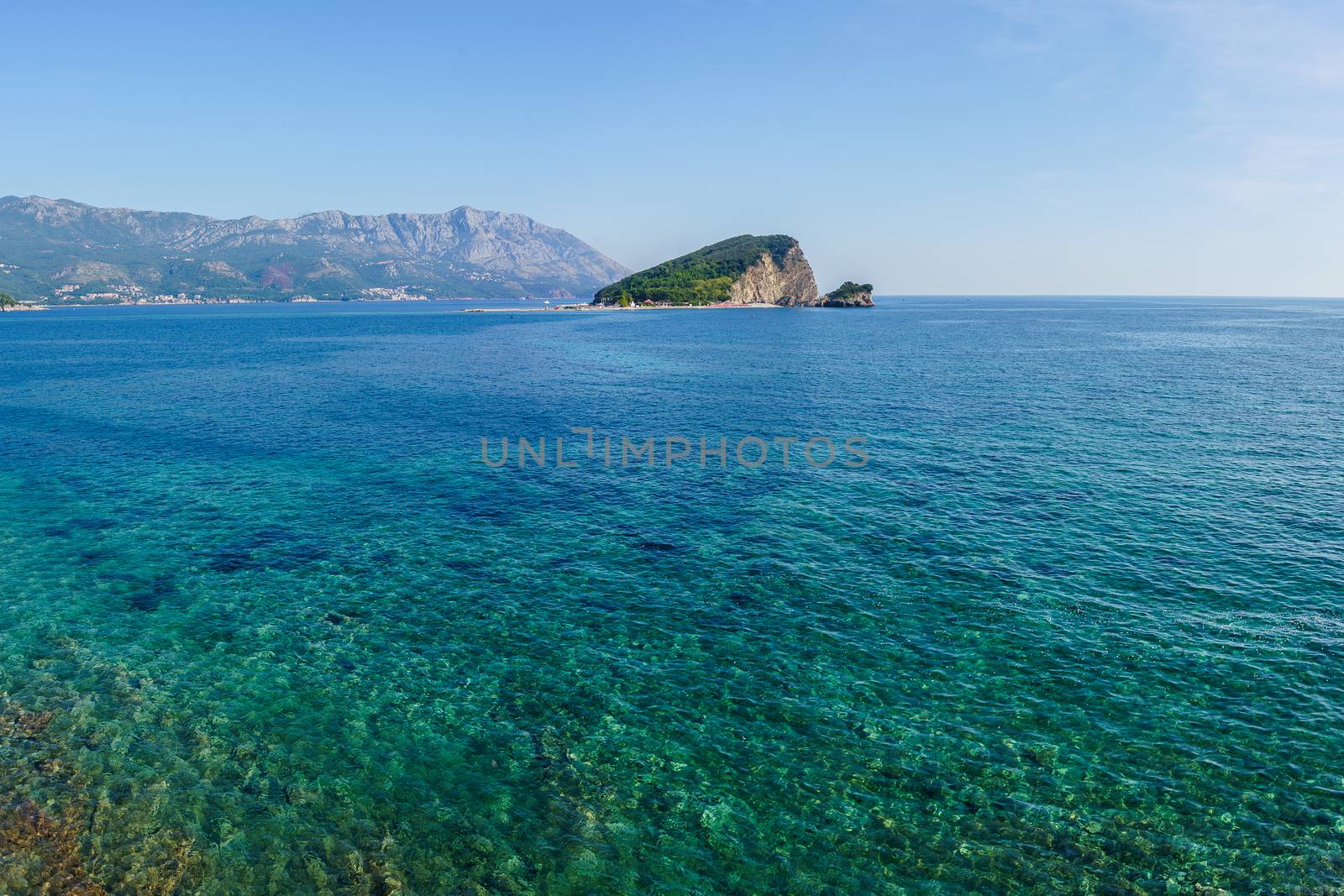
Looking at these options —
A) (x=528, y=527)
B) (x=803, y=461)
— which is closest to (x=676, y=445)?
(x=803, y=461)

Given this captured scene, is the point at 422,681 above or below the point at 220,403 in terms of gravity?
below

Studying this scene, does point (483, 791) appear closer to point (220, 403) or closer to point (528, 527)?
point (528, 527)

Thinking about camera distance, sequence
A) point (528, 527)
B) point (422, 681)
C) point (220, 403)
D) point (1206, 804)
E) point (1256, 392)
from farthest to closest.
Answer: point (1256, 392) → point (220, 403) → point (528, 527) → point (422, 681) → point (1206, 804)

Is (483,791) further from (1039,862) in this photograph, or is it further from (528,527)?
(528,527)

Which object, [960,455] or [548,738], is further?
[960,455]

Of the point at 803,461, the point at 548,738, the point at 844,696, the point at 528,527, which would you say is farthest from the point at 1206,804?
the point at 803,461

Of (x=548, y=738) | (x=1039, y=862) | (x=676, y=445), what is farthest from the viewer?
(x=676, y=445)

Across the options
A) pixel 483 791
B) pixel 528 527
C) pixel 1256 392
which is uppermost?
pixel 1256 392
